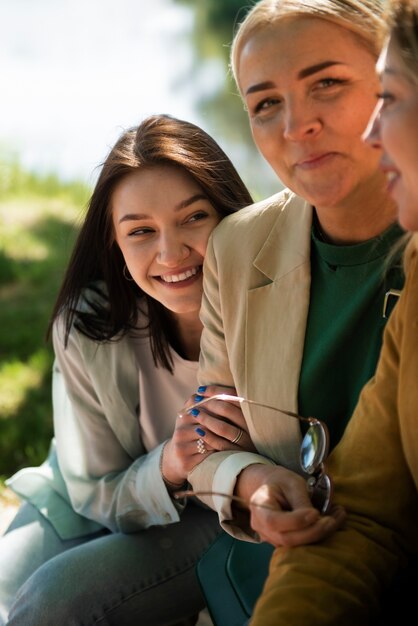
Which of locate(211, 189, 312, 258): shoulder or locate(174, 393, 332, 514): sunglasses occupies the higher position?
locate(211, 189, 312, 258): shoulder

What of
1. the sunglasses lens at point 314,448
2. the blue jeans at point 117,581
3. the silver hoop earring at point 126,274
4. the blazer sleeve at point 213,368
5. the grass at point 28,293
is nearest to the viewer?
the sunglasses lens at point 314,448

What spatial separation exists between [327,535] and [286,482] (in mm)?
186

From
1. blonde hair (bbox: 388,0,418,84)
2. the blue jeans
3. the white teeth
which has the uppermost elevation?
blonde hair (bbox: 388,0,418,84)

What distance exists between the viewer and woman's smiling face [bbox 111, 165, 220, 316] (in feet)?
8.62

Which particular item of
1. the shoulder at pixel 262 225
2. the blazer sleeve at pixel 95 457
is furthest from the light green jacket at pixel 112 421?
the shoulder at pixel 262 225

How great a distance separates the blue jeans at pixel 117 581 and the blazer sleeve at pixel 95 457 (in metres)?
0.10

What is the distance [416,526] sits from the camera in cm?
184

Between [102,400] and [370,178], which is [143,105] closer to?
[102,400]

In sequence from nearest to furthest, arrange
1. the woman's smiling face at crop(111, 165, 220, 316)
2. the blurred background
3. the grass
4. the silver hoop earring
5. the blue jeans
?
1. the blue jeans
2. the woman's smiling face at crop(111, 165, 220, 316)
3. the silver hoop earring
4. the grass
5. the blurred background

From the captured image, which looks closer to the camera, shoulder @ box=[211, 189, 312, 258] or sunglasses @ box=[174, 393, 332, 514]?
sunglasses @ box=[174, 393, 332, 514]

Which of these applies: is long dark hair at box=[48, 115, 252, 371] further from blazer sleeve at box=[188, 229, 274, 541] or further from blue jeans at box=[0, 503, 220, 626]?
blue jeans at box=[0, 503, 220, 626]

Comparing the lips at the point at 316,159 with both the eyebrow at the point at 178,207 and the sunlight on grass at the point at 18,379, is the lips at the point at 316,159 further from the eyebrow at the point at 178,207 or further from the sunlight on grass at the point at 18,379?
the sunlight on grass at the point at 18,379

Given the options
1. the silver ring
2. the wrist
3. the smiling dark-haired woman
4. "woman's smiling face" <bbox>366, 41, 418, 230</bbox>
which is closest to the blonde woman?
"woman's smiling face" <bbox>366, 41, 418, 230</bbox>

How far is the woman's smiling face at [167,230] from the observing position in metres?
2.63
